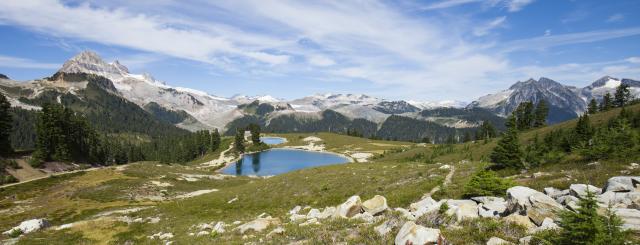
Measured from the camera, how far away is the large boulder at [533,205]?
1501 centimetres

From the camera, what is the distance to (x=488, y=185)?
24.0 metres

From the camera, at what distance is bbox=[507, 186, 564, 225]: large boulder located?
49.3 ft

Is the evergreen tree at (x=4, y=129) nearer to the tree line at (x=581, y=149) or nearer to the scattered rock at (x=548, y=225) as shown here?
the tree line at (x=581, y=149)

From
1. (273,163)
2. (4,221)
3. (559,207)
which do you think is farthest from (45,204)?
(273,163)

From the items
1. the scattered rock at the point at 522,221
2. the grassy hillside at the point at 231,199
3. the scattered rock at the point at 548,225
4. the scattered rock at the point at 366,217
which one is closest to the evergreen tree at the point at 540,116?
the grassy hillside at the point at 231,199

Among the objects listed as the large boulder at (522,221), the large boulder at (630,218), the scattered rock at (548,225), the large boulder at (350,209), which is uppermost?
the large boulder at (630,218)

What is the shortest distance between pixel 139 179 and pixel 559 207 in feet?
313

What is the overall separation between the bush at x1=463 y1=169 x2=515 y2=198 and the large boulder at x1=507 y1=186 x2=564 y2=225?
18.2 feet

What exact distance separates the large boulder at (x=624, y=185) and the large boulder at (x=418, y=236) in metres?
12.2

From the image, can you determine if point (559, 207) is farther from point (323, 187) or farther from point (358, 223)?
point (323, 187)

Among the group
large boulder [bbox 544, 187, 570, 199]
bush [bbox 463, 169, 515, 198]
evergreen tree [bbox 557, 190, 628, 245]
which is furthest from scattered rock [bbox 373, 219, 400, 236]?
large boulder [bbox 544, 187, 570, 199]

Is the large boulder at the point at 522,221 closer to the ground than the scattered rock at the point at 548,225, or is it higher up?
closer to the ground

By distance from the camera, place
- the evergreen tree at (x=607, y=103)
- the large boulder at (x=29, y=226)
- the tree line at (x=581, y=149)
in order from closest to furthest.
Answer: the tree line at (x=581, y=149) → the large boulder at (x=29, y=226) → the evergreen tree at (x=607, y=103)

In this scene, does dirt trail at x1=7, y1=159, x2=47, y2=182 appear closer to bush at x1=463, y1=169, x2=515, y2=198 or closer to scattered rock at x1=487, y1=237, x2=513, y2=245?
bush at x1=463, y1=169, x2=515, y2=198
